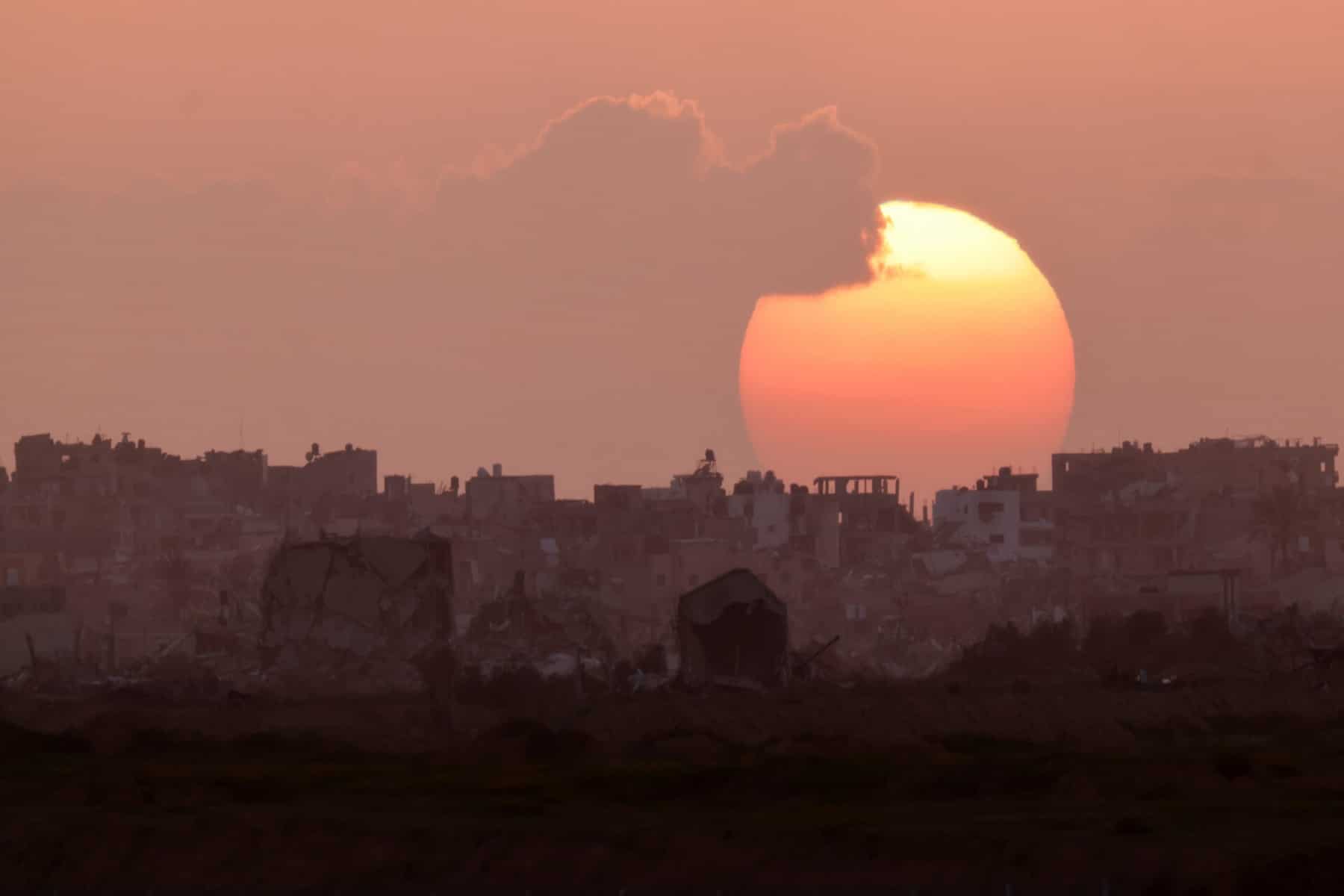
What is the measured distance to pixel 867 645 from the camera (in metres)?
167

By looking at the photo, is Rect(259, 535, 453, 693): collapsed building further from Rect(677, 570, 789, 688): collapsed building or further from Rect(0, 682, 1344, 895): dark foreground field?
Rect(0, 682, 1344, 895): dark foreground field

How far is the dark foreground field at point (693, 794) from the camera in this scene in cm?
5947

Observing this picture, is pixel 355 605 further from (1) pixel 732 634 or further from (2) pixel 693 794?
(2) pixel 693 794

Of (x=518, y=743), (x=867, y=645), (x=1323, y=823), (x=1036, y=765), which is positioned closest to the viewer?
(x=1323, y=823)

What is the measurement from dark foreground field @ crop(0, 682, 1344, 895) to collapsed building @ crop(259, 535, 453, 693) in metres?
14.1

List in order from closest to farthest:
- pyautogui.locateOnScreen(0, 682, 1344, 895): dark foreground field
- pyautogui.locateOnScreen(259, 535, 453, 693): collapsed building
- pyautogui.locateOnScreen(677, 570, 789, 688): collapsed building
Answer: pyautogui.locateOnScreen(0, 682, 1344, 895): dark foreground field
pyautogui.locateOnScreen(677, 570, 789, 688): collapsed building
pyautogui.locateOnScreen(259, 535, 453, 693): collapsed building

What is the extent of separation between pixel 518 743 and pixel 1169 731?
20.8m

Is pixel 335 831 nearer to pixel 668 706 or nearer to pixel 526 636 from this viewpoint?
pixel 668 706

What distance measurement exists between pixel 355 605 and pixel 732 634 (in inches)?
663

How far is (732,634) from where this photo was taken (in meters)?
113

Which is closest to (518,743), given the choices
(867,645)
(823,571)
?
(867,645)

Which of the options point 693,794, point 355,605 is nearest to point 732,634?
point 355,605

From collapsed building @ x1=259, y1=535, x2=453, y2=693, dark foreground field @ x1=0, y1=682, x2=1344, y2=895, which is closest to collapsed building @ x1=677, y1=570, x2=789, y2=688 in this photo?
dark foreground field @ x1=0, y1=682, x2=1344, y2=895

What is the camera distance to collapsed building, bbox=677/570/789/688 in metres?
112
